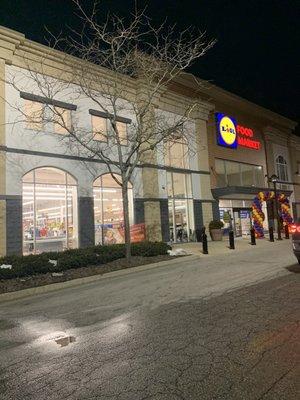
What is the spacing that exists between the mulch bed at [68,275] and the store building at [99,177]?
17.2 ft

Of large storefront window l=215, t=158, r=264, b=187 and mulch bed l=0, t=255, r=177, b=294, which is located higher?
large storefront window l=215, t=158, r=264, b=187

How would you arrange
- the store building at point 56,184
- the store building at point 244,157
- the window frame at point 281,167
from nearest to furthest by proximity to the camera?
the store building at point 56,184 < the store building at point 244,157 < the window frame at point 281,167

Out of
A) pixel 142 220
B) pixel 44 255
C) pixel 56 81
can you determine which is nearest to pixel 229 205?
pixel 142 220

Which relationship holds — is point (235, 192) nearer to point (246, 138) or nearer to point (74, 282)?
point (246, 138)

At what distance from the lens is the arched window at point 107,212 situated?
20.6 meters

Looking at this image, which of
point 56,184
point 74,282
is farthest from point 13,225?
point 74,282

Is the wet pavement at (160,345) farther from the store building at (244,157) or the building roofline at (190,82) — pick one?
the store building at (244,157)

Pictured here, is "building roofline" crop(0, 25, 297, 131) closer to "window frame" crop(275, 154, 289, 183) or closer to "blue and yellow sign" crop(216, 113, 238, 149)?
"blue and yellow sign" crop(216, 113, 238, 149)

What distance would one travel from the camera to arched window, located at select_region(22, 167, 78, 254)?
1800cm

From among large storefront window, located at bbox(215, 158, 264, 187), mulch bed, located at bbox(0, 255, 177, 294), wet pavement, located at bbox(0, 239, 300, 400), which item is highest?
large storefront window, located at bbox(215, 158, 264, 187)

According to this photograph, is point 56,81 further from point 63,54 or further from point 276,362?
point 276,362

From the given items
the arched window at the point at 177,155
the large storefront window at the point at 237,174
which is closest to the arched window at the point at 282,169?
the large storefront window at the point at 237,174

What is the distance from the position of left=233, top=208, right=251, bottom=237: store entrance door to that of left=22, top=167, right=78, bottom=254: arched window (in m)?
14.0

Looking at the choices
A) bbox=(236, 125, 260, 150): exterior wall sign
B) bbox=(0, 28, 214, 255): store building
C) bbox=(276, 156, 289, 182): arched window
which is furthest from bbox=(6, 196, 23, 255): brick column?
bbox=(276, 156, 289, 182): arched window
